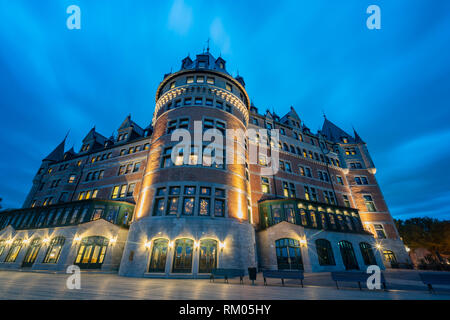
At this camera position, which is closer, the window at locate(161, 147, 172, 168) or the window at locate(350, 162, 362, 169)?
the window at locate(161, 147, 172, 168)

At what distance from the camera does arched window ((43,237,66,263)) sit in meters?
20.4

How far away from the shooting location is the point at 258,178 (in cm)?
2645

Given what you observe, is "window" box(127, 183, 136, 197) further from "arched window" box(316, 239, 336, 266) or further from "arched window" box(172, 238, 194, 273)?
"arched window" box(316, 239, 336, 266)

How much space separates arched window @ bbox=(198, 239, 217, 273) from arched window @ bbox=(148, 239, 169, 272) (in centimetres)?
301

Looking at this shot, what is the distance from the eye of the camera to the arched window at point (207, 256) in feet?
50.5

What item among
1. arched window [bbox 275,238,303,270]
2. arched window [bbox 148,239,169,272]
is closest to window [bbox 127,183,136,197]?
arched window [bbox 148,239,169,272]

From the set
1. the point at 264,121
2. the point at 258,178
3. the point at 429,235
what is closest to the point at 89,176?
the point at 258,178

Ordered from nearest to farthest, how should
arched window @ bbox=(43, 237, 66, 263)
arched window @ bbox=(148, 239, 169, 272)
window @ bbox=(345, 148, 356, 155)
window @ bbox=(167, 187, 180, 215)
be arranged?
arched window @ bbox=(148, 239, 169, 272) → window @ bbox=(167, 187, 180, 215) → arched window @ bbox=(43, 237, 66, 263) → window @ bbox=(345, 148, 356, 155)

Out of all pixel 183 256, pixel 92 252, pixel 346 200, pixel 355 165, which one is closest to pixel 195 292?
pixel 183 256

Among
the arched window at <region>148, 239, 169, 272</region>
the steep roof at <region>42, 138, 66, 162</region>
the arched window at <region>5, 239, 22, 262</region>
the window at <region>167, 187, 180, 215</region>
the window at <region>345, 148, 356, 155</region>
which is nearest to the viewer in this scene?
the arched window at <region>148, 239, 169, 272</region>

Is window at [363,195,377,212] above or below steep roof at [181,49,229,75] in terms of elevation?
below

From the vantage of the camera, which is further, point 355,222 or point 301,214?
point 355,222

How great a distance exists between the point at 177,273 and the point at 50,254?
55.5ft
